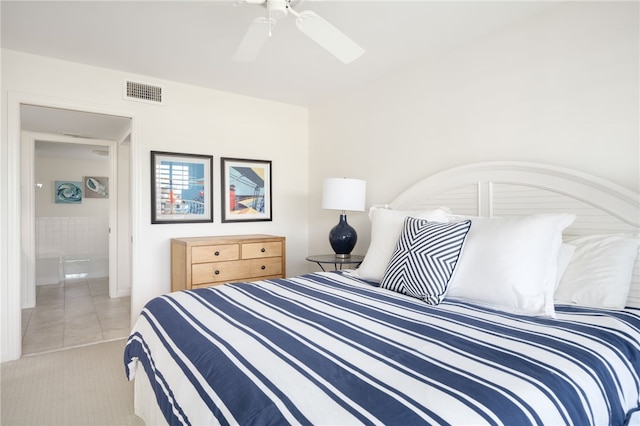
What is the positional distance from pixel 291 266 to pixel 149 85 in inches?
92.3

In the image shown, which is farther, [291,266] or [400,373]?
[291,266]

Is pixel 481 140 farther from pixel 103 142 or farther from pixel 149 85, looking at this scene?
pixel 103 142

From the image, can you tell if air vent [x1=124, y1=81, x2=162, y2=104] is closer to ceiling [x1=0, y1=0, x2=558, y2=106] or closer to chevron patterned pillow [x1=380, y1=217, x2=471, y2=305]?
ceiling [x1=0, y1=0, x2=558, y2=106]

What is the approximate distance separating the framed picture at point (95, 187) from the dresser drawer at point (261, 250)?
5300 mm

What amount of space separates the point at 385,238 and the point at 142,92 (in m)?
2.57

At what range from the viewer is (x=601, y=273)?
5.30 ft

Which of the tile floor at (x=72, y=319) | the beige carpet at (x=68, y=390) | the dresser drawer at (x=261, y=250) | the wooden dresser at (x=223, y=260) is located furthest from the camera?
the dresser drawer at (x=261, y=250)

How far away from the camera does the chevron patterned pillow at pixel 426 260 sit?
1.73 m

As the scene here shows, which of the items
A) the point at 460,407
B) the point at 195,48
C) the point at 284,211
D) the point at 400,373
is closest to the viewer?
the point at 460,407

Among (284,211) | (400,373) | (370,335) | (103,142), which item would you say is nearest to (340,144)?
(284,211)

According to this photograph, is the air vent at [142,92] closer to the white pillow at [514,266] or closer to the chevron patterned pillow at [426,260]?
the chevron patterned pillow at [426,260]

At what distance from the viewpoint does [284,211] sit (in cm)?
416

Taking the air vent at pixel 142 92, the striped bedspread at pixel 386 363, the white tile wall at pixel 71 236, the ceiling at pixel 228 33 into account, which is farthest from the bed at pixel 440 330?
the white tile wall at pixel 71 236

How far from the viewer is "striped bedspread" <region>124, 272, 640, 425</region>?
0.82m
